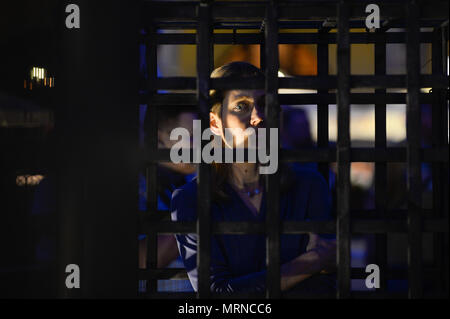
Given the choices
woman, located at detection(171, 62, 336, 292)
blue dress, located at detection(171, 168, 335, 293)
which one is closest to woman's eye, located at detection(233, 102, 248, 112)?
woman, located at detection(171, 62, 336, 292)

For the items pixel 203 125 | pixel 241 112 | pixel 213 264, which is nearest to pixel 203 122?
pixel 203 125

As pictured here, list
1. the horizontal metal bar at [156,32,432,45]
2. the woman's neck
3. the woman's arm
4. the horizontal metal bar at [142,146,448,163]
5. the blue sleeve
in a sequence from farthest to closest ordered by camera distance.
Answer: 1. the woman's neck
2. the horizontal metal bar at [156,32,432,45]
3. the blue sleeve
4. the woman's arm
5. the horizontal metal bar at [142,146,448,163]

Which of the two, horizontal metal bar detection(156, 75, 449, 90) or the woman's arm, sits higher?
horizontal metal bar detection(156, 75, 449, 90)

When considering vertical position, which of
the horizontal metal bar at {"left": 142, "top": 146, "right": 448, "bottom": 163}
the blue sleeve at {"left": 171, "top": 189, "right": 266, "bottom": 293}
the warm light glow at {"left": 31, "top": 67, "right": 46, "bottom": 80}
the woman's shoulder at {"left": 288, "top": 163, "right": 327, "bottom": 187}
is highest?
the warm light glow at {"left": 31, "top": 67, "right": 46, "bottom": 80}

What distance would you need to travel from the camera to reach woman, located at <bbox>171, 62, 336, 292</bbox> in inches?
93.0

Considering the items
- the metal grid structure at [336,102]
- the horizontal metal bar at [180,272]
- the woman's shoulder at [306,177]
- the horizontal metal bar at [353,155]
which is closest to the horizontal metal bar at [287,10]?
the metal grid structure at [336,102]

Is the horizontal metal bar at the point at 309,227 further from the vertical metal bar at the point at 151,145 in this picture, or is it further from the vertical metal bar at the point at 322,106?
the vertical metal bar at the point at 322,106

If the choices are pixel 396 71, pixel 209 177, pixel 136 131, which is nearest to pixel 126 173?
pixel 136 131

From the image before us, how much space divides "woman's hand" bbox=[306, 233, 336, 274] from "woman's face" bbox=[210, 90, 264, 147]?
740 mm

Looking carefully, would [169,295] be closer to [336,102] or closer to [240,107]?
[240,107]

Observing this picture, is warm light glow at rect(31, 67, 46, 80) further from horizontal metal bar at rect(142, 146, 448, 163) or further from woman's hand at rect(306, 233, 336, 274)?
woman's hand at rect(306, 233, 336, 274)

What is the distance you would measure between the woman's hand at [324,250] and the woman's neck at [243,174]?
615mm

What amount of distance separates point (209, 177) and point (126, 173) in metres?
0.43
